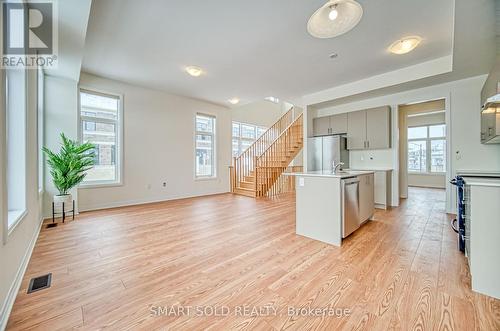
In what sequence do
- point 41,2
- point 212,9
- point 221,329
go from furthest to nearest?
1. point 212,9
2. point 41,2
3. point 221,329

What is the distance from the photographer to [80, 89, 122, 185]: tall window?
461 cm

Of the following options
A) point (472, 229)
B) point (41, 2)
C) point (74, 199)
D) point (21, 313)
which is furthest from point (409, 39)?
point (74, 199)

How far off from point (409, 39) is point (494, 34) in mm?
873

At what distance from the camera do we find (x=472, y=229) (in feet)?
5.74

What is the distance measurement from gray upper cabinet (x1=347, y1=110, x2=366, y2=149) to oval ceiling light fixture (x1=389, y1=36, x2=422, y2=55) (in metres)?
1.89

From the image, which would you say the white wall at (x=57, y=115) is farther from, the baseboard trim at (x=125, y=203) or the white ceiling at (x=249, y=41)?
the white ceiling at (x=249, y=41)

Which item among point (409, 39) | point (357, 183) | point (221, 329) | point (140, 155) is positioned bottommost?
point (221, 329)

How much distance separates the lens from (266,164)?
6.84 metres

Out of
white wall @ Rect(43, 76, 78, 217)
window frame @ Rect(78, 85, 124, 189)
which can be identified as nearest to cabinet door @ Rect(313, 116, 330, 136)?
window frame @ Rect(78, 85, 124, 189)

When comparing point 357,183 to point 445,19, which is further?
A: point 357,183

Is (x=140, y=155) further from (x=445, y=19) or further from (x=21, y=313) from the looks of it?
(x=445, y=19)

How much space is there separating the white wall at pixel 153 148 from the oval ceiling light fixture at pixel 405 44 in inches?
195

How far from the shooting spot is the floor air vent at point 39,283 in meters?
1.78

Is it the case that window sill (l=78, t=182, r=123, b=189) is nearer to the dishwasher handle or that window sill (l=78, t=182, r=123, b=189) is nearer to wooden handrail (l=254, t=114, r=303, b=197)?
wooden handrail (l=254, t=114, r=303, b=197)
